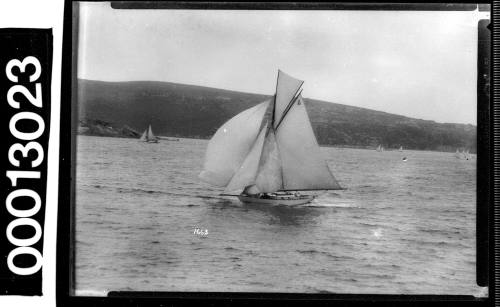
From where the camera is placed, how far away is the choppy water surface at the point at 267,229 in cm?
195

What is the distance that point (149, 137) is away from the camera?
1.97m

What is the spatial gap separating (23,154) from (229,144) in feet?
2.39

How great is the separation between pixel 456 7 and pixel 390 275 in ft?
3.26

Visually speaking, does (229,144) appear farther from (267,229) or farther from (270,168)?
(267,229)

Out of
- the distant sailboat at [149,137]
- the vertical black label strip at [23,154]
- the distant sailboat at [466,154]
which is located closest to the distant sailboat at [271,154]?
the distant sailboat at [149,137]

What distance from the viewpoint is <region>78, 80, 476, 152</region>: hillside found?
1.96 metres

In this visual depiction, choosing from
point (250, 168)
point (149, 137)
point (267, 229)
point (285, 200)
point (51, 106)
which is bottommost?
point (267, 229)

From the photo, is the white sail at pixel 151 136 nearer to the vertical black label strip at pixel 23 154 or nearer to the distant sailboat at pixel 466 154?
the vertical black label strip at pixel 23 154

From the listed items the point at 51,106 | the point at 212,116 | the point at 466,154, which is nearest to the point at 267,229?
the point at 212,116

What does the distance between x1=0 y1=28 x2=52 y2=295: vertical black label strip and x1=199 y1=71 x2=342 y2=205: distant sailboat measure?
1.95 ft

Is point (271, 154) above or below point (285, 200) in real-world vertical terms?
above

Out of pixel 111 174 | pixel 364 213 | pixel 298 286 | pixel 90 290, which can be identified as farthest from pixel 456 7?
pixel 90 290

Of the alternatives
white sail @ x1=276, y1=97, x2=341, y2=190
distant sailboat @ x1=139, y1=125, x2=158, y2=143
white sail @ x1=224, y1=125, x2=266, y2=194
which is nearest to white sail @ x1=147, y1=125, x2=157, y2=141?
distant sailboat @ x1=139, y1=125, x2=158, y2=143

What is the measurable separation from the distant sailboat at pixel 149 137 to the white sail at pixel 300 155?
449mm
